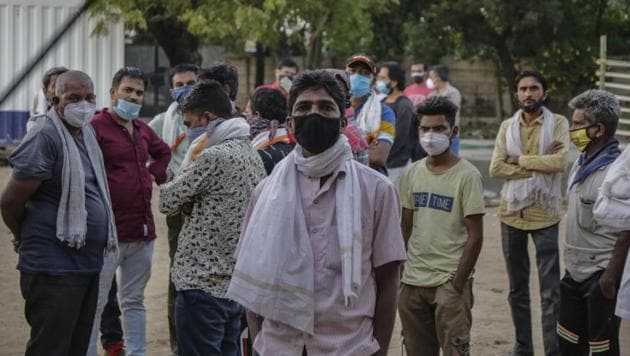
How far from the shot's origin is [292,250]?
3928 millimetres

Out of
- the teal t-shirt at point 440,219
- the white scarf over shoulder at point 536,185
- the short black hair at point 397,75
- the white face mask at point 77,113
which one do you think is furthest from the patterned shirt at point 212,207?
the short black hair at point 397,75

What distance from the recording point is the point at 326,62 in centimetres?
2962

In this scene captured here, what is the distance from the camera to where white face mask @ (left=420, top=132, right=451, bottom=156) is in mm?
6062

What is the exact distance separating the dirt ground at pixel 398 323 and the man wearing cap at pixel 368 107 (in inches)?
59.6

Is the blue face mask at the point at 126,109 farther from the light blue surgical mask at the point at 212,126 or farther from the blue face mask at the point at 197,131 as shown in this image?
the light blue surgical mask at the point at 212,126

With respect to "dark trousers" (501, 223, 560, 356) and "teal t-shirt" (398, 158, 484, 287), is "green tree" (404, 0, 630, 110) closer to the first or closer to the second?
"dark trousers" (501, 223, 560, 356)

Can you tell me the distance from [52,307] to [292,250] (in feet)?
6.82

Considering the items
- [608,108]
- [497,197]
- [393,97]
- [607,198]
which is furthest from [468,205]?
[497,197]

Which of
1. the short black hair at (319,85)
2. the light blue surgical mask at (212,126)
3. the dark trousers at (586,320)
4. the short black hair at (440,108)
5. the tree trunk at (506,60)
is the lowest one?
the dark trousers at (586,320)

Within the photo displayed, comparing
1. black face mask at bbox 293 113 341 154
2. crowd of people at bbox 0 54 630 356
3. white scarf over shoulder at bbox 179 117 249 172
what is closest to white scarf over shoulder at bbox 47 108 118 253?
crowd of people at bbox 0 54 630 356

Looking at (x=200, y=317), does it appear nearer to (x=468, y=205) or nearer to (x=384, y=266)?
(x=468, y=205)

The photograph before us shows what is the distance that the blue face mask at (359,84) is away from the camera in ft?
27.6

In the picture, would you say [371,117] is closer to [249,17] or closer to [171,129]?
[171,129]

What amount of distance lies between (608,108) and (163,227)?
8251mm
